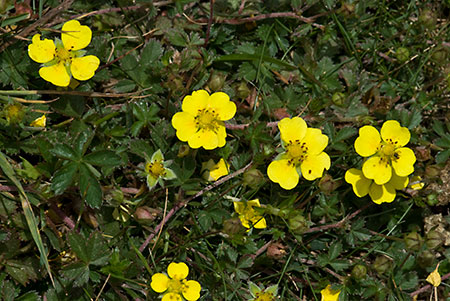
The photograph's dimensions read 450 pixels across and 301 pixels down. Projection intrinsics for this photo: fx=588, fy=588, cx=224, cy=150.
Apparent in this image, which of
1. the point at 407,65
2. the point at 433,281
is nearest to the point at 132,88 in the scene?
the point at 407,65

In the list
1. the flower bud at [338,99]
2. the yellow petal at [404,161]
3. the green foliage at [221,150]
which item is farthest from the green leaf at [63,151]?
Answer: the yellow petal at [404,161]

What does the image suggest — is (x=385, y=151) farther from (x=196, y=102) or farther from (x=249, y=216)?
(x=196, y=102)

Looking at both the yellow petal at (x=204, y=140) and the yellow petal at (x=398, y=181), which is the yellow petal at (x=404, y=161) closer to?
the yellow petal at (x=398, y=181)

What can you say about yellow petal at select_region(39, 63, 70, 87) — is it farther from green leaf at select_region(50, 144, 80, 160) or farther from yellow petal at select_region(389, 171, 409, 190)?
yellow petal at select_region(389, 171, 409, 190)

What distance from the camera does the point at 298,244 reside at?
11.4 feet

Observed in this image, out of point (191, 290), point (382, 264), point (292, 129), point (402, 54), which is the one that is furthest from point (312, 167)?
point (402, 54)

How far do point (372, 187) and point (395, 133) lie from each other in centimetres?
33

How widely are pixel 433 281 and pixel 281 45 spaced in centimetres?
169

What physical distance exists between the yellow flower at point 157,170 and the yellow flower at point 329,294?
1.14 meters

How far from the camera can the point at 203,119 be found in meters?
3.17

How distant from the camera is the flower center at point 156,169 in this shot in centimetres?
308

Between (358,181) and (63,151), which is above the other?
(63,151)

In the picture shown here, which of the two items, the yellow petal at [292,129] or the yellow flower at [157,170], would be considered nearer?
the yellow flower at [157,170]

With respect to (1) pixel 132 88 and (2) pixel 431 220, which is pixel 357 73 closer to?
(2) pixel 431 220
